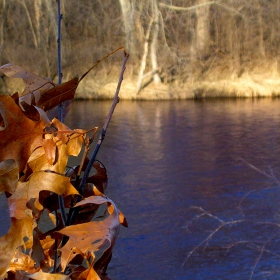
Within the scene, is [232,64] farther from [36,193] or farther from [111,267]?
[36,193]

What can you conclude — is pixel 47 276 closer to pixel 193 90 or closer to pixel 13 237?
pixel 13 237

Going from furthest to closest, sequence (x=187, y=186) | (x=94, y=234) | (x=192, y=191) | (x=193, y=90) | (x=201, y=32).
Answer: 1. (x=201, y=32)
2. (x=193, y=90)
3. (x=187, y=186)
4. (x=192, y=191)
5. (x=94, y=234)

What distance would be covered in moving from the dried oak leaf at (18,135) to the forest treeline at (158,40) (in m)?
16.9

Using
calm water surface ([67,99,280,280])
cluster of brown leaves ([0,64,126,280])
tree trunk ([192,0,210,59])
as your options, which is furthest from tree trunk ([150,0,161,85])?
cluster of brown leaves ([0,64,126,280])

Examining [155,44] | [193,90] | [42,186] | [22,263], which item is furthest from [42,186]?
[155,44]

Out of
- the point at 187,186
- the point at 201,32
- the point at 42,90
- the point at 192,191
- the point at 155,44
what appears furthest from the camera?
the point at 201,32

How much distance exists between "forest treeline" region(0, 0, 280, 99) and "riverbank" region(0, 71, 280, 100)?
0.04m

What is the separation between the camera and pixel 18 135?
2.99 feet

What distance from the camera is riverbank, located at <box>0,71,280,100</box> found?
17766 mm

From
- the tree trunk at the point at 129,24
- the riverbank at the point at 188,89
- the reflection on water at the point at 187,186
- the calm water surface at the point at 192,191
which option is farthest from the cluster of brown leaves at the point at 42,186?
the tree trunk at the point at 129,24

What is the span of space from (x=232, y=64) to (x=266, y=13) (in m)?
2.06

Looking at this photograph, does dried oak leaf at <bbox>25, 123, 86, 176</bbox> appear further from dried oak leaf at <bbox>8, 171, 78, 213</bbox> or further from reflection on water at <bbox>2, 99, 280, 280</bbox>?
reflection on water at <bbox>2, 99, 280, 280</bbox>

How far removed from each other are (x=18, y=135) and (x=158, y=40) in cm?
1755

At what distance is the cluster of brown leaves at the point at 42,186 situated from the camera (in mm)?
862
